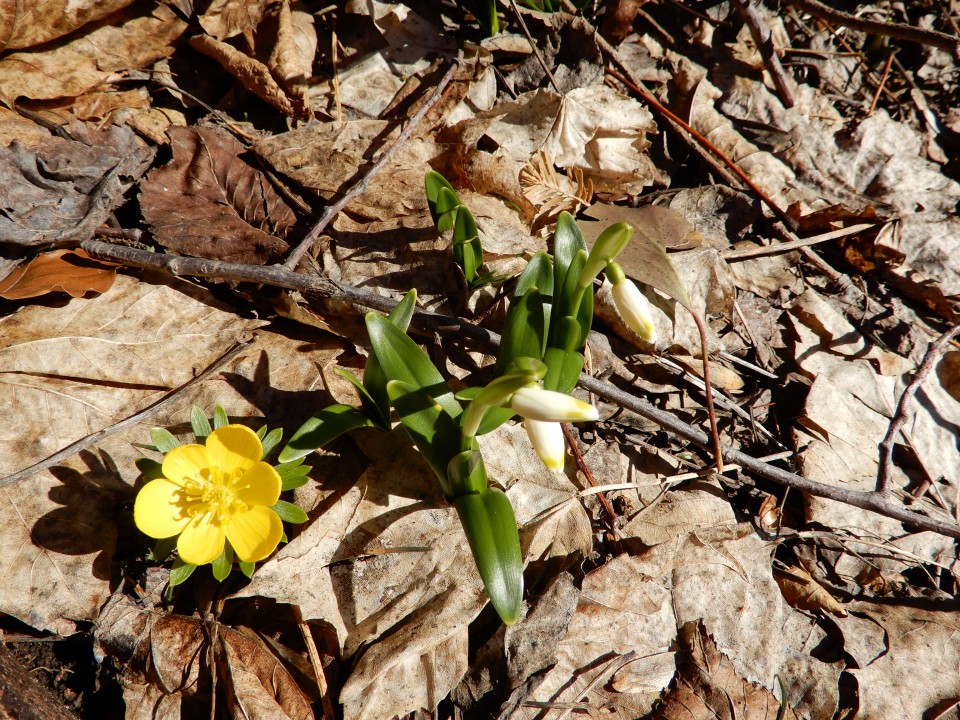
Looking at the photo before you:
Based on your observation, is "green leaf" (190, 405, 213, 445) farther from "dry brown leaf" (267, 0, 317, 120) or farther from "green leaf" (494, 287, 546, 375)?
"dry brown leaf" (267, 0, 317, 120)

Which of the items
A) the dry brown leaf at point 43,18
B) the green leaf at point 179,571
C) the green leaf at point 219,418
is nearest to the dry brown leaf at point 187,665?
the green leaf at point 179,571

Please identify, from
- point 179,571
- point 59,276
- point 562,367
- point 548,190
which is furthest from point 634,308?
point 59,276

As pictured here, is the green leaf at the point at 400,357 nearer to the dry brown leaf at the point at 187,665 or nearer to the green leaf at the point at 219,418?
the green leaf at the point at 219,418

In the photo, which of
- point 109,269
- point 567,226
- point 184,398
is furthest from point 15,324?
point 567,226

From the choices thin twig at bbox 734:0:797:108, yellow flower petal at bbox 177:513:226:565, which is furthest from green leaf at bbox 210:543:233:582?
thin twig at bbox 734:0:797:108

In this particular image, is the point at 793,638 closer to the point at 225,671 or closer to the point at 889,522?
the point at 889,522
